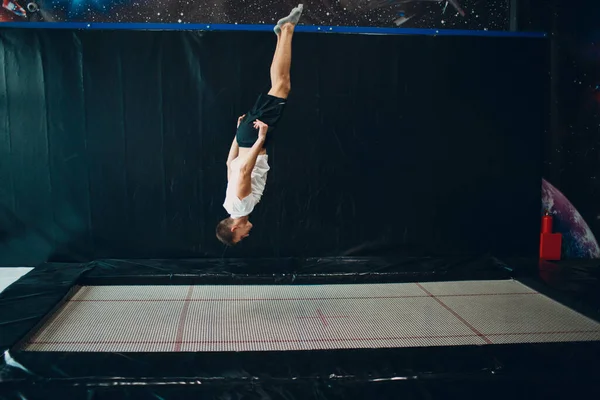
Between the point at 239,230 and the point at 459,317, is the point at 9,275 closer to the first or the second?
the point at 239,230

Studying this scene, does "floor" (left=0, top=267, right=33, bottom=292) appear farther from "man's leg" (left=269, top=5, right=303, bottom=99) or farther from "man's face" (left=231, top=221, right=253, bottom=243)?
"man's leg" (left=269, top=5, right=303, bottom=99)

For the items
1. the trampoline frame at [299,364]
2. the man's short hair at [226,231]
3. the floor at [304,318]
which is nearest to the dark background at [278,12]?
the man's short hair at [226,231]

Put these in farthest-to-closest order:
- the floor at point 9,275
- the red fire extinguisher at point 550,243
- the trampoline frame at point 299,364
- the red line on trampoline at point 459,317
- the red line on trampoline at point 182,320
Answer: the red fire extinguisher at point 550,243
the floor at point 9,275
the red line on trampoline at point 459,317
the red line on trampoline at point 182,320
the trampoline frame at point 299,364

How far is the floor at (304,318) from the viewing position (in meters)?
2.54

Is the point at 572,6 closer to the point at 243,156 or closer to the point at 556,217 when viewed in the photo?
the point at 556,217

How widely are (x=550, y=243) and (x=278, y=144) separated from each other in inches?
95.7

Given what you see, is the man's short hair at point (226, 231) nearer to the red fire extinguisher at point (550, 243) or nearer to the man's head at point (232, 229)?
the man's head at point (232, 229)

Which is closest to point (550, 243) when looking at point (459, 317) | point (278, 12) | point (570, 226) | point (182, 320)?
point (570, 226)

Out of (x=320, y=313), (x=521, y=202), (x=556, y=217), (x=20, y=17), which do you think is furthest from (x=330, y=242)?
(x=20, y=17)

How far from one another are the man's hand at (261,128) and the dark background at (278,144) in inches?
43.8

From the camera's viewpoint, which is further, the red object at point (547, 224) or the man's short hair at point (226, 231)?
the red object at point (547, 224)

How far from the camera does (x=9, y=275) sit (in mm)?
3852

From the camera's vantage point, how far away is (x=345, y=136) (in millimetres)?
4254

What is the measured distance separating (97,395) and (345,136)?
9.34 ft
